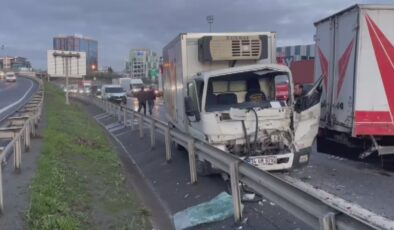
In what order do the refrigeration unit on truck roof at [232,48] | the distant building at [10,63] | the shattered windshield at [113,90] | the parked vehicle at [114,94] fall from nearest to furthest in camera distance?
the refrigeration unit on truck roof at [232,48]
the parked vehicle at [114,94]
the shattered windshield at [113,90]
the distant building at [10,63]

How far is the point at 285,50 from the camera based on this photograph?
61188 millimetres

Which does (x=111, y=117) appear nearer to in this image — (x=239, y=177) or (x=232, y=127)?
(x=232, y=127)

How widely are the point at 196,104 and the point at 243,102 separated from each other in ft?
3.07

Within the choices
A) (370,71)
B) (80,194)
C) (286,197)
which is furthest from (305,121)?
(286,197)

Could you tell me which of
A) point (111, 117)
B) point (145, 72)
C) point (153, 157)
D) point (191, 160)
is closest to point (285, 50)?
point (111, 117)

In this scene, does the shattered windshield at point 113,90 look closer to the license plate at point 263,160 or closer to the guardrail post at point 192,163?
the guardrail post at point 192,163

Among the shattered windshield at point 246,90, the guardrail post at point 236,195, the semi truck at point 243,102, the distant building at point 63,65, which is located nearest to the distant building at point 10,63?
the distant building at point 63,65

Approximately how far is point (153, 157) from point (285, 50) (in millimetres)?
49255

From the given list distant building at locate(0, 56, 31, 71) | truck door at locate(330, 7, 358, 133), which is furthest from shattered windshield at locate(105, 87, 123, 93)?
distant building at locate(0, 56, 31, 71)

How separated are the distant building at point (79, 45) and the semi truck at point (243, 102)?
309 feet

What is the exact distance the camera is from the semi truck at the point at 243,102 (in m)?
9.88

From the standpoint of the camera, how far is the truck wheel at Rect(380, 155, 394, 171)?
11.0 meters

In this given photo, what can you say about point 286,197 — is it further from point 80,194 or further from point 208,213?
point 80,194

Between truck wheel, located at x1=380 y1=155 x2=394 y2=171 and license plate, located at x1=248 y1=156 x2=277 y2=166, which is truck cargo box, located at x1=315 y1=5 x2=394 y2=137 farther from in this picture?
license plate, located at x1=248 y1=156 x2=277 y2=166
